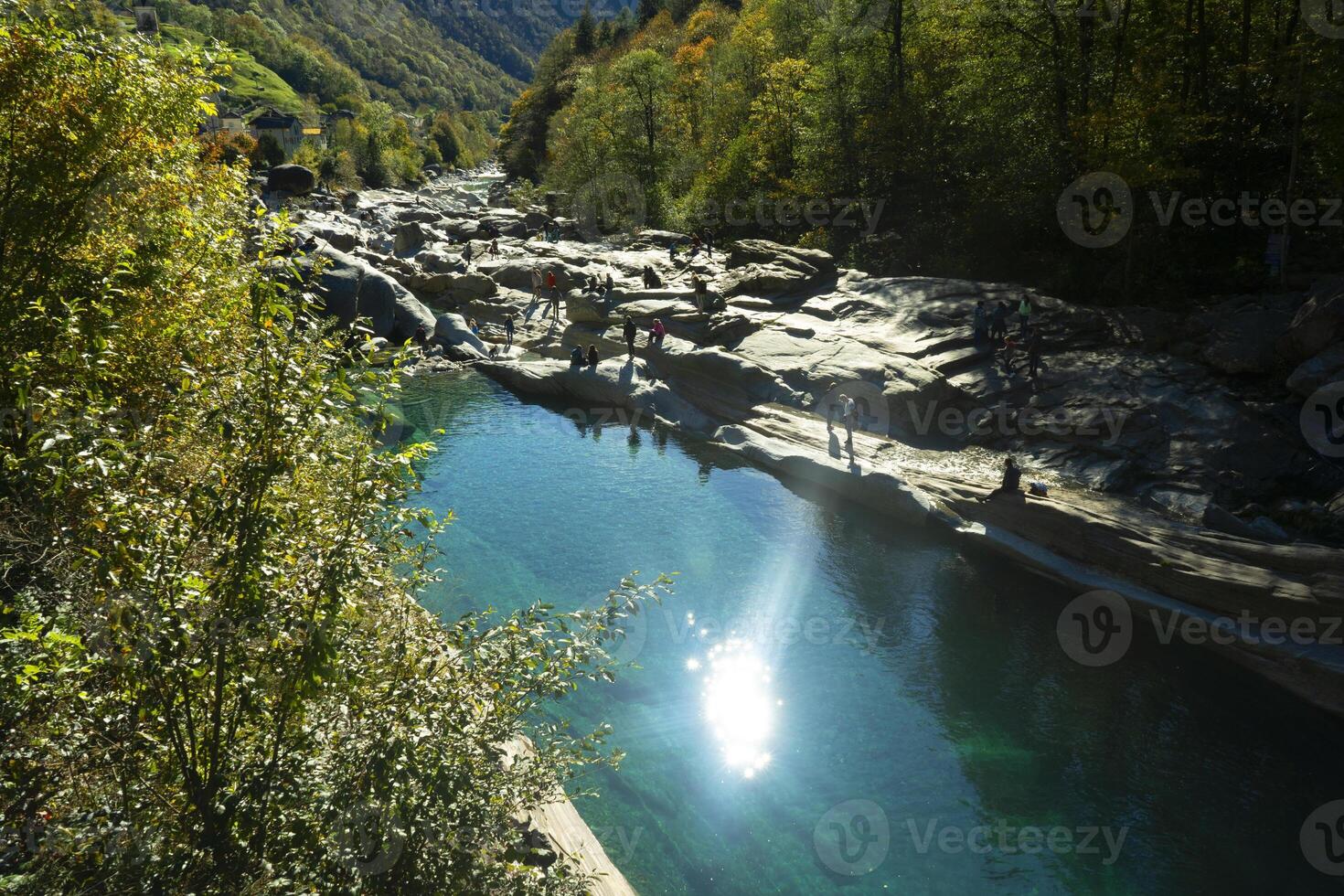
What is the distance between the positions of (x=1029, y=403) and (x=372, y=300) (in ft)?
96.2

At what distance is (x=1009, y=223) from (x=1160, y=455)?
51.6 ft

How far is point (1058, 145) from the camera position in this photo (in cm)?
3102

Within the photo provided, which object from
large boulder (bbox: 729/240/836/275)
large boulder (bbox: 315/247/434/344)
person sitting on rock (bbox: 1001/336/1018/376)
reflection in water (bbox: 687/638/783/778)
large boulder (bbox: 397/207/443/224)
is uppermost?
large boulder (bbox: 729/240/836/275)

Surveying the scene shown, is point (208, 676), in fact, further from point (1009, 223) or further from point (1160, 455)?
point (1009, 223)

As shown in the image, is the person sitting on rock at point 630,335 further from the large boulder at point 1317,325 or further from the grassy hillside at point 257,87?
the grassy hillside at point 257,87

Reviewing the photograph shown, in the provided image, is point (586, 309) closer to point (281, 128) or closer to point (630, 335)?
point (630, 335)

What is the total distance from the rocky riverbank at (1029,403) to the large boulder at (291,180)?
42917mm

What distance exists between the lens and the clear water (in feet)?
39.5

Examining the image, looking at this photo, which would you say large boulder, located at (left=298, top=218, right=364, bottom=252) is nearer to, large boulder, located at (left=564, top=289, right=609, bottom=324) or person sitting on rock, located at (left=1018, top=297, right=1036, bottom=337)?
large boulder, located at (left=564, top=289, right=609, bottom=324)

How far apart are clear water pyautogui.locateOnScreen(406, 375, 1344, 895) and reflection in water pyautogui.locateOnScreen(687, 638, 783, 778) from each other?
51 mm

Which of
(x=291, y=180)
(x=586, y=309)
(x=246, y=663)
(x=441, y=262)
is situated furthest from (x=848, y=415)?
(x=291, y=180)

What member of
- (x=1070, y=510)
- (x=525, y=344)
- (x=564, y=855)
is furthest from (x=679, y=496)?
(x=525, y=344)

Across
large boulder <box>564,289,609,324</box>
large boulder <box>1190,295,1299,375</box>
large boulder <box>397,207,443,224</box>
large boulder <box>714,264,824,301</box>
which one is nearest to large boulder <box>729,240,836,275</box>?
large boulder <box>714,264,824,301</box>

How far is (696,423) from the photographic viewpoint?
2959cm
